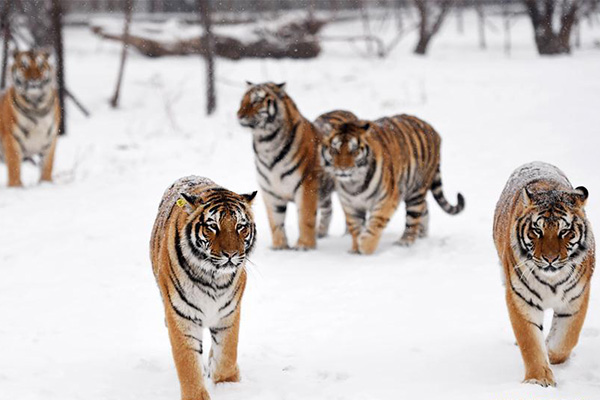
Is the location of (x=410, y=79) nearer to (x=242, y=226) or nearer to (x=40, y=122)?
(x=40, y=122)

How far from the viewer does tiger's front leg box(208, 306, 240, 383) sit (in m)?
4.02

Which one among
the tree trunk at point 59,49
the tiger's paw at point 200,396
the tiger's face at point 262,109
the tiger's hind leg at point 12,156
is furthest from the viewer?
the tree trunk at point 59,49

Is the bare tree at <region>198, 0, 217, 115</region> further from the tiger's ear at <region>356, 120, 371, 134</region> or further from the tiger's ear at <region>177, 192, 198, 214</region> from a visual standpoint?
the tiger's ear at <region>177, 192, 198, 214</region>

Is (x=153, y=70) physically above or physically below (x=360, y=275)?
above

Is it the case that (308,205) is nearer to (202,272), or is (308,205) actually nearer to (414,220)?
(414,220)

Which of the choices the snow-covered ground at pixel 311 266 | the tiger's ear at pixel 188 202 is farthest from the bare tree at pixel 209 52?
the tiger's ear at pixel 188 202

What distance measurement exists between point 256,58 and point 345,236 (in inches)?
397

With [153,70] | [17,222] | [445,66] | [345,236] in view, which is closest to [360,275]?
[345,236]

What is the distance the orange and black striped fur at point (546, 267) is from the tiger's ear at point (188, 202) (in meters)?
1.55

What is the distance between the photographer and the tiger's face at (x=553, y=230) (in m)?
3.71

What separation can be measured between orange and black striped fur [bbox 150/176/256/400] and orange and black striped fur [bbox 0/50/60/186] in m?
5.81

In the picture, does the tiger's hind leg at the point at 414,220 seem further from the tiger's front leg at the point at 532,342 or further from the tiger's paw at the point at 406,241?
the tiger's front leg at the point at 532,342

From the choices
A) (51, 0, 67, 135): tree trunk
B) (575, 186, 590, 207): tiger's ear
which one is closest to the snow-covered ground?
(51, 0, 67, 135): tree trunk

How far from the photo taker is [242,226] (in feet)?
12.0
